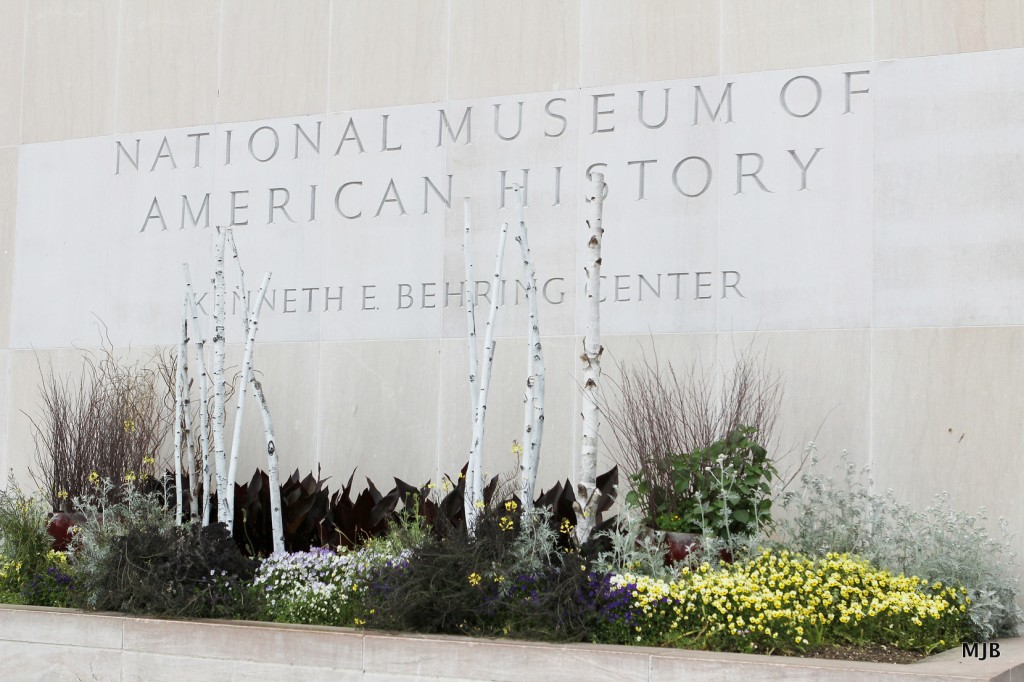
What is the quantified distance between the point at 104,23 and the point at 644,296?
192 inches

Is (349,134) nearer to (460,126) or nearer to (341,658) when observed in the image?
(460,126)

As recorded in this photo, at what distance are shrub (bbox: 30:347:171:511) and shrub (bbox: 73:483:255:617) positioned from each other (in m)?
1.20

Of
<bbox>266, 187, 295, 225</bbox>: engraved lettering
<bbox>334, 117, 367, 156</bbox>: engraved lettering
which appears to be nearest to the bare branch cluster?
<bbox>334, 117, 367, 156</bbox>: engraved lettering

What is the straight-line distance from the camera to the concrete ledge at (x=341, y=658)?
4953 millimetres

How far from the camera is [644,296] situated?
315 inches

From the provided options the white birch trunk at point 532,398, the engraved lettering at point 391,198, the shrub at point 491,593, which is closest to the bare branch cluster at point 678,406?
the white birch trunk at point 532,398

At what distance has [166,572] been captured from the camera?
6.41m

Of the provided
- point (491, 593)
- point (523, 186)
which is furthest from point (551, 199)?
point (491, 593)

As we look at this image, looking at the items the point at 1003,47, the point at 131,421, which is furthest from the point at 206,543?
the point at 1003,47

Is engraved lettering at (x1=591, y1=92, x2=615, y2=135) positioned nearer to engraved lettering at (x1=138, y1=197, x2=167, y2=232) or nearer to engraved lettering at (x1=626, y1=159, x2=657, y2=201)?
engraved lettering at (x1=626, y1=159, x2=657, y2=201)

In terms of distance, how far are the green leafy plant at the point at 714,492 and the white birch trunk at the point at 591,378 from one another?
24 centimetres

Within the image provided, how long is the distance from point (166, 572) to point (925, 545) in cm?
390

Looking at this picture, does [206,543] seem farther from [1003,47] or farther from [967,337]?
[1003,47]

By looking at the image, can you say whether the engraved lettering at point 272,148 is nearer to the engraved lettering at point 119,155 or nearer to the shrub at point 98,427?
the engraved lettering at point 119,155
